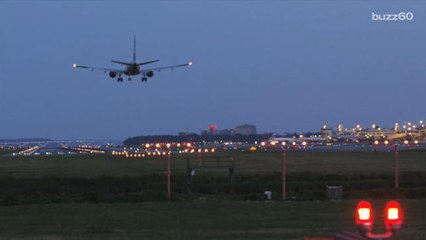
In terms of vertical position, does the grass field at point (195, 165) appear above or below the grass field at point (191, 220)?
above

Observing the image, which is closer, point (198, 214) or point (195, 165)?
point (198, 214)

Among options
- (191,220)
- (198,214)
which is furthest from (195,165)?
(191,220)

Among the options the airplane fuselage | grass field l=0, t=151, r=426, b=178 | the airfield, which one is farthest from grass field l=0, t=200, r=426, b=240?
the airplane fuselage

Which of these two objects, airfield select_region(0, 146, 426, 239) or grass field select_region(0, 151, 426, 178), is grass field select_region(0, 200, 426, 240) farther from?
grass field select_region(0, 151, 426, 178)

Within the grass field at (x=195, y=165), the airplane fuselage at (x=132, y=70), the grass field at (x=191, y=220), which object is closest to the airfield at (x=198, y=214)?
the grass field at (x=191, y=220)

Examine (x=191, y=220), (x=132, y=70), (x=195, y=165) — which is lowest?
(x=191, y=220)

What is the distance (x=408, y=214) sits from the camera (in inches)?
1011

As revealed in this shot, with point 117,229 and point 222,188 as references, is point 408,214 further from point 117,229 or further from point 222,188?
point 222,188

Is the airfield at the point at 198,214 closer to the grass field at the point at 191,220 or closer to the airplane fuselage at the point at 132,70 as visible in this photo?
the grass field at the point at 191,220

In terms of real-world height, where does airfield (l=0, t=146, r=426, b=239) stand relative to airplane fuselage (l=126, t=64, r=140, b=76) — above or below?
below

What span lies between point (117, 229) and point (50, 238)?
2541 millimetres

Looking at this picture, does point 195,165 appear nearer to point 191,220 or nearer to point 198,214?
point 198,214

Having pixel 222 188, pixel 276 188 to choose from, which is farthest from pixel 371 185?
pixel 222 188

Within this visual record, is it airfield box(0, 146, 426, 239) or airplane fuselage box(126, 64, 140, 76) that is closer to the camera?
airfield box(0, 146, 426, 239)
